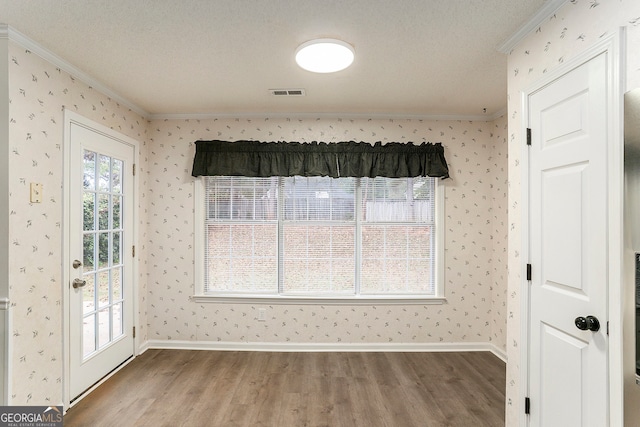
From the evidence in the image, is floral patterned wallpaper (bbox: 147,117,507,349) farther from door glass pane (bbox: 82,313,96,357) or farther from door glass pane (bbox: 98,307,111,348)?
door glass pane (bbox: 82,313,96,357)

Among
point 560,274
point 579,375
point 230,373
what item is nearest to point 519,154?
point 560,274

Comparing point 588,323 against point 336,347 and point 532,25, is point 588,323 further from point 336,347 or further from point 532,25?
point 336,347

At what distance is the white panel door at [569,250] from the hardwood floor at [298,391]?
33.3 inches

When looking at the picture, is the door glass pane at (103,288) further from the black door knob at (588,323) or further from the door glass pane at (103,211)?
the black door knob at (588,323)

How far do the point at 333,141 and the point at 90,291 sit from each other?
262 cm

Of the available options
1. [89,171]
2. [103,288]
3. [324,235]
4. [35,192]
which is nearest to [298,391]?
[324,235]

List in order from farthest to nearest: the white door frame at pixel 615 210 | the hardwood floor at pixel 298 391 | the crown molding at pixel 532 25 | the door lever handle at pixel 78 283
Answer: the door lever handle at pixel 78 283 < the hardwood floor at pixel 298 391 < the crown molding at pixel 532 25 < the white door frame at pixel 615 210

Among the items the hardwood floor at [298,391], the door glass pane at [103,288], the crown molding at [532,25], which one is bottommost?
the hardwood floor at [298,391]

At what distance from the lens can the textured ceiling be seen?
66.9 inches

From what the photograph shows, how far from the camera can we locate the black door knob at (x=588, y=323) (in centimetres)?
137

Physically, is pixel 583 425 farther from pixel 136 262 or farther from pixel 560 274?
pixel 136 262

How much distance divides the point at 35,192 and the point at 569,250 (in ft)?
10.3

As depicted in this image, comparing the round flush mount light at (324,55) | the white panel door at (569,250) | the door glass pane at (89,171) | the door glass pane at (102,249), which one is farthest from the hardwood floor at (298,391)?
the round flush mount light at (324,55)

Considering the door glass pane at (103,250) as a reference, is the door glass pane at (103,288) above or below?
below
